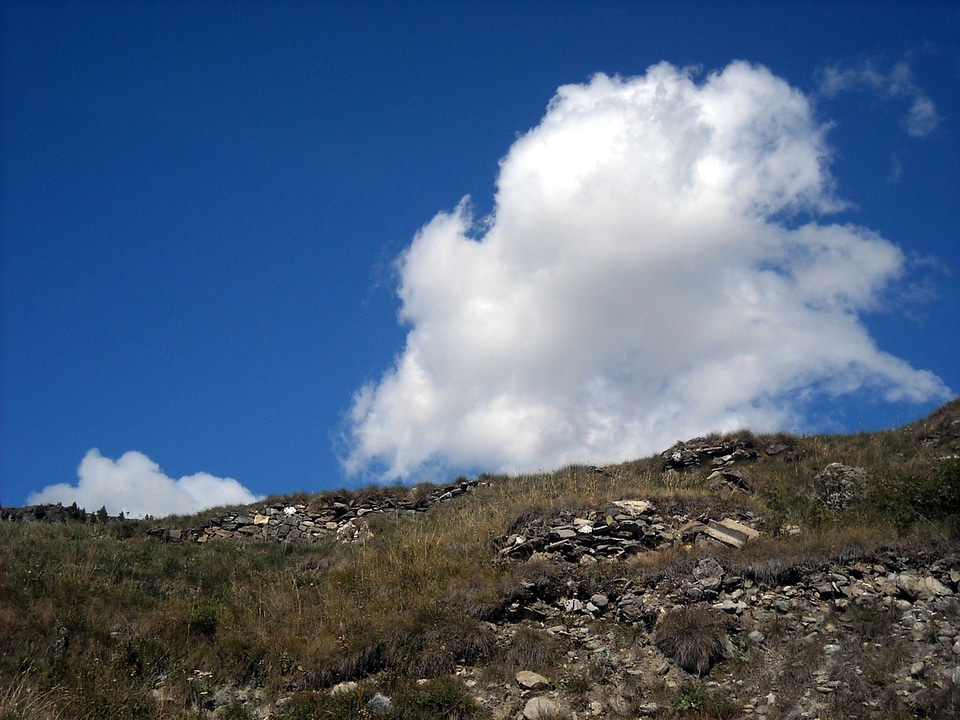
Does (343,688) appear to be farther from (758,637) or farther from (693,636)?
(758,637)

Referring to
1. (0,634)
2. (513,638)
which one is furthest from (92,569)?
(513,638)

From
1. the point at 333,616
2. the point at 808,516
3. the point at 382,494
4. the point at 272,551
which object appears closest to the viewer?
the point at 333,616

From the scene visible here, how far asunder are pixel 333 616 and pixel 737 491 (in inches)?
344

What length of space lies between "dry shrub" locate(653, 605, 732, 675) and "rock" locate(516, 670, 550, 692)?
156 cm

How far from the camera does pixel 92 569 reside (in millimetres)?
Result: 12523

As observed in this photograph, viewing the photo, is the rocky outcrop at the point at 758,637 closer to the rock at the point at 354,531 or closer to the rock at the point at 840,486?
the rock at the point at 840,486

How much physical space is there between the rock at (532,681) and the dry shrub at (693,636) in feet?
5.12

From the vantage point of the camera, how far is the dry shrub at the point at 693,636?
913cm

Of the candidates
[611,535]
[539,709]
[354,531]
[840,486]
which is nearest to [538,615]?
[539,709]

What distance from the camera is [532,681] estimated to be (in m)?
9.06

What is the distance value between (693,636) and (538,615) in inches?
89.5

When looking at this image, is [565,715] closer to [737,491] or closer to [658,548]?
[658,548]

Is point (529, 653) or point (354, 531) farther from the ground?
point (354, 531)

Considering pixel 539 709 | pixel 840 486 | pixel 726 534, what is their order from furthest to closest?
1. pixel 840 486
2. pixel 726 534
3. pixel 539 709
